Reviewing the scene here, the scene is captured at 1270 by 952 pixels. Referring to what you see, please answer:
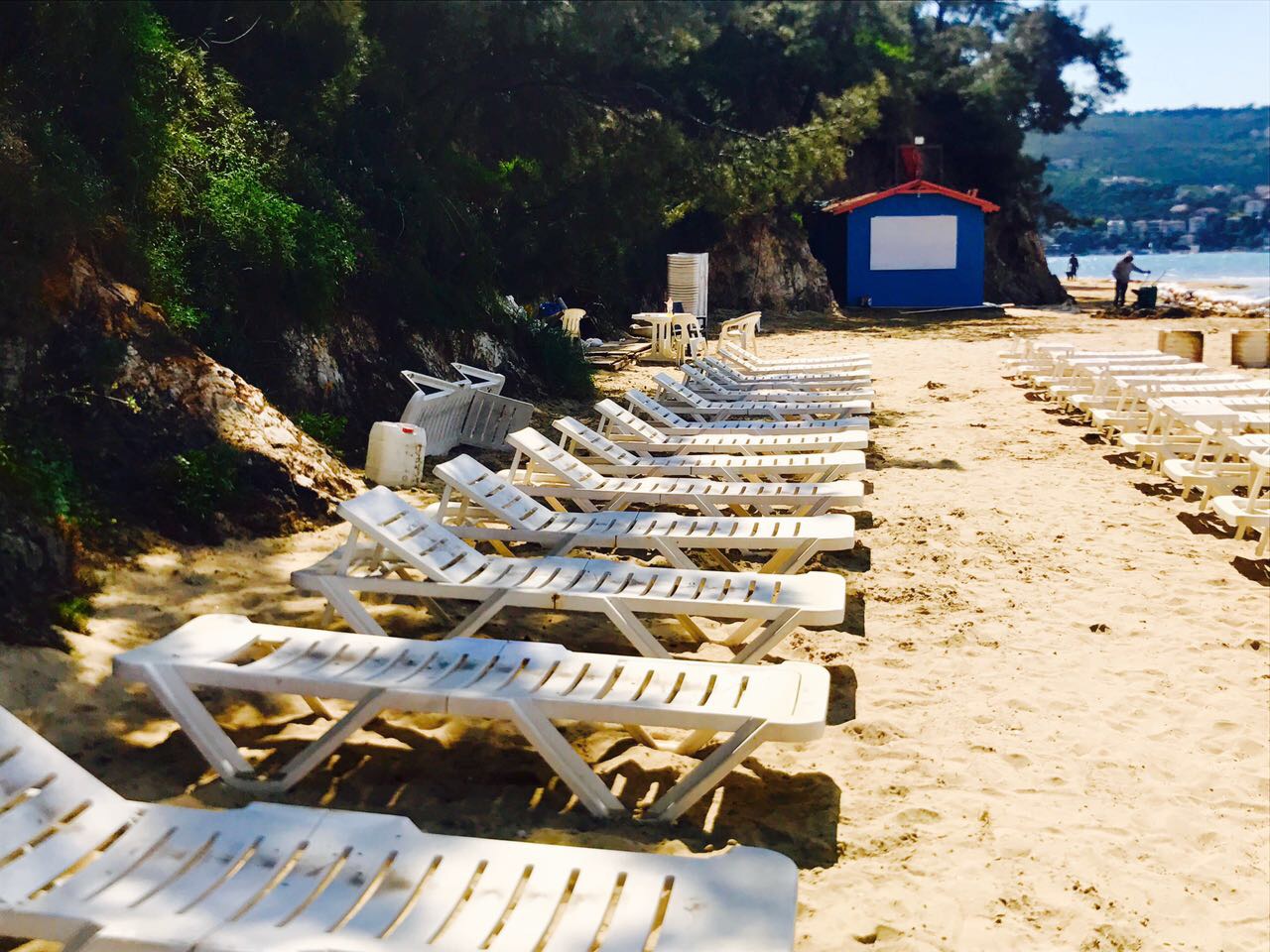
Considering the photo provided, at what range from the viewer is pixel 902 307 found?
29.0 m

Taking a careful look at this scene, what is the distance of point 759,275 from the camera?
2742 centimetres

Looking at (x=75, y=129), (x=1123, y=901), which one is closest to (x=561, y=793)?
(x=1123, y=901)

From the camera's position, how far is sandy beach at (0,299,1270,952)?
10.5 ft

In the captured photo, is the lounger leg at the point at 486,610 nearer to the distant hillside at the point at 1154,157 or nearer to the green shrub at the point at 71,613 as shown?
the green shrub at the point at 71,613

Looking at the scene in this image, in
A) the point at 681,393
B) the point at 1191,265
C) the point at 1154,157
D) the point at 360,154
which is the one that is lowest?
the point at 681,393

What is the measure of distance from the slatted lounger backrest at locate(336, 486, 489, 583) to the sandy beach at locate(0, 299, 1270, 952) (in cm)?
40

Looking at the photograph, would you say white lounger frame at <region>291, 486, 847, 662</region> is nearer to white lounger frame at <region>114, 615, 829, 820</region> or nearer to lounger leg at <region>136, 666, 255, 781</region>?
white lounger frame at <region>114, 615, 829, 820</region>

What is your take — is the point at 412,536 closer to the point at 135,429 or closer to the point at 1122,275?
the point at 135,429

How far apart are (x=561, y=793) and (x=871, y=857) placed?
96 centimetres

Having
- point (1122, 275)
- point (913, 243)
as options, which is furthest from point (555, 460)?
point (1122, 275)

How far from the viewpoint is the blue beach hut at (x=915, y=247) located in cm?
2881

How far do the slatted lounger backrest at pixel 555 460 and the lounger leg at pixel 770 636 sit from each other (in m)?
2.45

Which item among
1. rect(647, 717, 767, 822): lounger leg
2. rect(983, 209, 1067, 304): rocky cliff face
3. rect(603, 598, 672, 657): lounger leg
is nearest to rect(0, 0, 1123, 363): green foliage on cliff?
rect(603, 598, 672, 657): lounger leg

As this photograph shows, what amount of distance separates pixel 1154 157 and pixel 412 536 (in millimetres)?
169380
